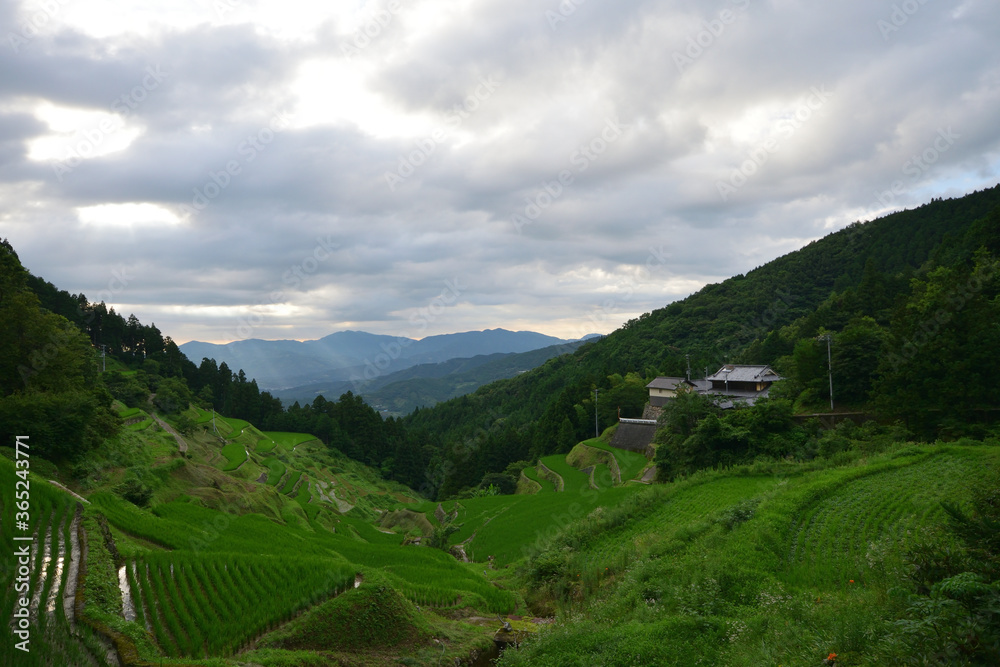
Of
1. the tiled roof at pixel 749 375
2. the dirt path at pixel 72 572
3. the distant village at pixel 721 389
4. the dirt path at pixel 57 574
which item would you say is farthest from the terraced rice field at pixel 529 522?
the tiled roof at pixel 749 375

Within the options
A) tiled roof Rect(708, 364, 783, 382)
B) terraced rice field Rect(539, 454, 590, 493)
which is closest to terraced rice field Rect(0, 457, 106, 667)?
terraced rice field Rect(539, 454, 590, 493)

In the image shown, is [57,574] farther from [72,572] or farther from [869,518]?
[869,518]

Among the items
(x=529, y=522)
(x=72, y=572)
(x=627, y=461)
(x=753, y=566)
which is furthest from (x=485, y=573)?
(x=627, y=461)

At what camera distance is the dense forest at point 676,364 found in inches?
941

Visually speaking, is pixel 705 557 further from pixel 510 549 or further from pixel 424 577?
pixel 510 549

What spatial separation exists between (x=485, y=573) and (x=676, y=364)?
52165mm

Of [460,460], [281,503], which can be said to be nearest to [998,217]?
[281,503]

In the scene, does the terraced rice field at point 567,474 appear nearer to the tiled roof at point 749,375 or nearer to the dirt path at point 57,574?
the tiled roof at point 749,375

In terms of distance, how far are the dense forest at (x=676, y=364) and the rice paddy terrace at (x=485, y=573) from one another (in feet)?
16.3

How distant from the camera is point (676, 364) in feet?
221

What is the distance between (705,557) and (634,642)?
4711 mm

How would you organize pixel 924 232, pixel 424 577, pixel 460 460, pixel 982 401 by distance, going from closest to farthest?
pixel 424 577 < pixel 982 401 < pixel 460 460 < pixel 924 232

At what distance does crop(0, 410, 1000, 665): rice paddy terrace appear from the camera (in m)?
8.57

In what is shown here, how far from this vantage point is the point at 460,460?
224 ft
